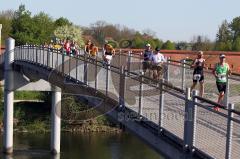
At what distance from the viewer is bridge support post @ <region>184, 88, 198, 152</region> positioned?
439 inches

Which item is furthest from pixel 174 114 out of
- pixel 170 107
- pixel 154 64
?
pixel 154 64

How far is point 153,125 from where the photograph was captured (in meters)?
13.6

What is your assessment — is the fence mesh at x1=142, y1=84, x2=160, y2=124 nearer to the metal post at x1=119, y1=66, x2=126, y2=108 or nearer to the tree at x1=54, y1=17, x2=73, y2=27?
A: the metal post at x1=119, y1=66, x2=126, y2=108

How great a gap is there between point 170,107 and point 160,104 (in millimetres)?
239

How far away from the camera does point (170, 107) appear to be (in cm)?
1292

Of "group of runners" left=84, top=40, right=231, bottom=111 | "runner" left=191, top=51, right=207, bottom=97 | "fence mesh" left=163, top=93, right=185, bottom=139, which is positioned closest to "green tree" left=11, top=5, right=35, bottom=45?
"group of runners" left=84, top=40, right=231, bottom=111

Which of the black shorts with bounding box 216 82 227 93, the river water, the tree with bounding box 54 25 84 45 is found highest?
the tree with bounding box 54 25 84 45

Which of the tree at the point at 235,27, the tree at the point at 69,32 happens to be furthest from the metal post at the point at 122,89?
the tree at the point at 235,27

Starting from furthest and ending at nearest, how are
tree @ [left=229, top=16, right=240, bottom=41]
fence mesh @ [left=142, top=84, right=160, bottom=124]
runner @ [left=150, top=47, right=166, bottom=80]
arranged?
1. tree @ [left=229, top=16, right=240, bottom=41]
2. runner @ [left=150, top=47, right=166, bottom=80]
3. fence mesh @ [left=142, top=84, right=160, bottom=124]

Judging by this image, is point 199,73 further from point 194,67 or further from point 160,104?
point 160,104

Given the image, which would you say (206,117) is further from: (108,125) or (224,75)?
(108,125)

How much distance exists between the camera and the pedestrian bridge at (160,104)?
34.7 ft

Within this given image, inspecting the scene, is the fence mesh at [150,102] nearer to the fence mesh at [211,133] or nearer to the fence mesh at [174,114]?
the fence mesh at [174,114]

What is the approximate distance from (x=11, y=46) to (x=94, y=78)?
801 inches
